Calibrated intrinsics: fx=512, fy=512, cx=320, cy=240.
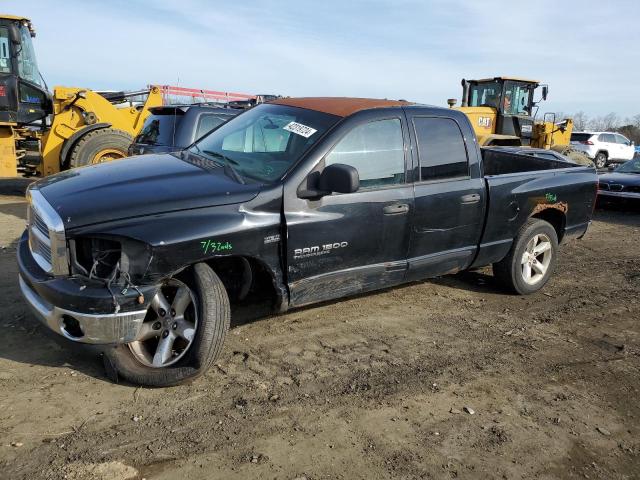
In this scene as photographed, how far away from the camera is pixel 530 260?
5477 mm

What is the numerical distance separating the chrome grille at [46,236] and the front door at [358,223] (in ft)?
4.62

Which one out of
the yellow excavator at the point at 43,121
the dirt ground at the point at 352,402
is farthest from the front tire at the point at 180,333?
the yellow excavator at the point at 43,121

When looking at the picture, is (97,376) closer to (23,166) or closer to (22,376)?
(22,376)

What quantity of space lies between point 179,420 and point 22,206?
26.3 ft

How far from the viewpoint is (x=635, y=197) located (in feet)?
34.7

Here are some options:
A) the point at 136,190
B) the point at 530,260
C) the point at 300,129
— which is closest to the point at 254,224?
the point at 136,190

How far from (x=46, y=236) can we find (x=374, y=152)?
2.43 m

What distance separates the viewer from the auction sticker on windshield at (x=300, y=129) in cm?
397

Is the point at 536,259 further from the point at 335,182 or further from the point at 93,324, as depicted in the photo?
the point at 93,324

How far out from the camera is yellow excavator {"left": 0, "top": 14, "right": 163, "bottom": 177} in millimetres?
10008

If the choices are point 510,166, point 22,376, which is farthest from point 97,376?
point 510,166

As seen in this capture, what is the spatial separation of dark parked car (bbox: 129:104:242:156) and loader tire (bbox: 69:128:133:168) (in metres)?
3.04

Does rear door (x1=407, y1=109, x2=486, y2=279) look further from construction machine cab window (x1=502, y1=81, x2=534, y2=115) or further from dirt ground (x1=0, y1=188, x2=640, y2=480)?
construction machine cab window (x1=502, y1=81, x2=534, y2=115)

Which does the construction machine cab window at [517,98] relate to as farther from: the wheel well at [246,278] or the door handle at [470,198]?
the wheel well at [246,278]
